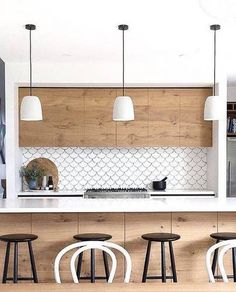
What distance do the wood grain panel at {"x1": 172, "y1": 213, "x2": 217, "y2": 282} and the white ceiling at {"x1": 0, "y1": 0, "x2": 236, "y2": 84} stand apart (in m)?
1.73

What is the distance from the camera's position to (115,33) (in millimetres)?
4293

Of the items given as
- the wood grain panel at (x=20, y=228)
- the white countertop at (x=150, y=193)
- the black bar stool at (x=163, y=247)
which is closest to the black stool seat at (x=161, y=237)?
the black bar stool at (x=163, y=247)

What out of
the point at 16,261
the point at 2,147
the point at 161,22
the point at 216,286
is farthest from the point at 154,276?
the point at 2,147

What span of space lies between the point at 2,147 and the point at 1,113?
508mm

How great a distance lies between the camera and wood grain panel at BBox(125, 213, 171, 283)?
4.08 metres

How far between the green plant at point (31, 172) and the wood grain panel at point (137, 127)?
114 centimetres

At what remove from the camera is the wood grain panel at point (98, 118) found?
591 centimetres

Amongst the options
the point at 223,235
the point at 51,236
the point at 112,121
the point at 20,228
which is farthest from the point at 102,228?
the point at 112,121

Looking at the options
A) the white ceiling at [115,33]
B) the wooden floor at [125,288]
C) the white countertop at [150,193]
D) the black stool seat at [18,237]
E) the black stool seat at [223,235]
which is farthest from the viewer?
the white countertop at [150,193]

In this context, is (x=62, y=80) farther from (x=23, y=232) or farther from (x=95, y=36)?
(x=23, y=232)

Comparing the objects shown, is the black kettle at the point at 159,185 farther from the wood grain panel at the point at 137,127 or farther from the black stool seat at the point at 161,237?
the black stool seat at the point at 161,237

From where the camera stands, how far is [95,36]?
441cm

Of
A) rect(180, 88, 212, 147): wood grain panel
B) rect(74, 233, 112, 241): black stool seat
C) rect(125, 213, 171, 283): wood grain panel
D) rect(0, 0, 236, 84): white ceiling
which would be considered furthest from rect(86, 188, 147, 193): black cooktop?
rect(74, 233, 112, 241): black stool seat

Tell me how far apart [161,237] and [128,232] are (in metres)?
0.44
